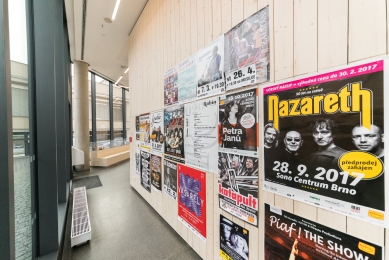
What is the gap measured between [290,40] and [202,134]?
118cm

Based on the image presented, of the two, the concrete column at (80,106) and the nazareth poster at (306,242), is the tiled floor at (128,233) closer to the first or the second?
the nazareth poster at (306,242)

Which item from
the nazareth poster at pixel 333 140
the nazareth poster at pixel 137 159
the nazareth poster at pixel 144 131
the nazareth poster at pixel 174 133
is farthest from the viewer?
the nazareth poster at pixel 137 159

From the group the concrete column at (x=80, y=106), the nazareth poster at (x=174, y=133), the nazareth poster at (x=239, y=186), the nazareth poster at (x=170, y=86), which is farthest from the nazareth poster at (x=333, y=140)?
the concrete column at (x=80, y=106)

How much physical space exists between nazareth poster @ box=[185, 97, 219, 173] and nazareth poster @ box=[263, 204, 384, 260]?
2.36ft

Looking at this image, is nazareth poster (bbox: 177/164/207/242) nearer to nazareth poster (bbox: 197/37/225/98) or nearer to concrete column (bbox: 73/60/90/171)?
nazareth poster (bbox: 197/37/225/98)

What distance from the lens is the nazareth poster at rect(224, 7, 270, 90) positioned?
1249 millimetres

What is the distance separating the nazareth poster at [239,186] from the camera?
4.36 ft

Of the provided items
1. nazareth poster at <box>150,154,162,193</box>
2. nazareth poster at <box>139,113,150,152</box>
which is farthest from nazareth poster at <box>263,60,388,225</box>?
nazareth poster at <box>139,113,150,152</box>

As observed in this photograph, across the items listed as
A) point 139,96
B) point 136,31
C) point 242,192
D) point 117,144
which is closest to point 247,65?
point 242,192

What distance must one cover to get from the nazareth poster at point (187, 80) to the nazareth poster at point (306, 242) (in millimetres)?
1493

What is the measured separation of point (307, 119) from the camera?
1004 mm

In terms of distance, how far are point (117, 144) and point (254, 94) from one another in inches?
347

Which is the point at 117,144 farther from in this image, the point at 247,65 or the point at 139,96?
the point at 247,65

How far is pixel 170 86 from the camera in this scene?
8.19 feet
